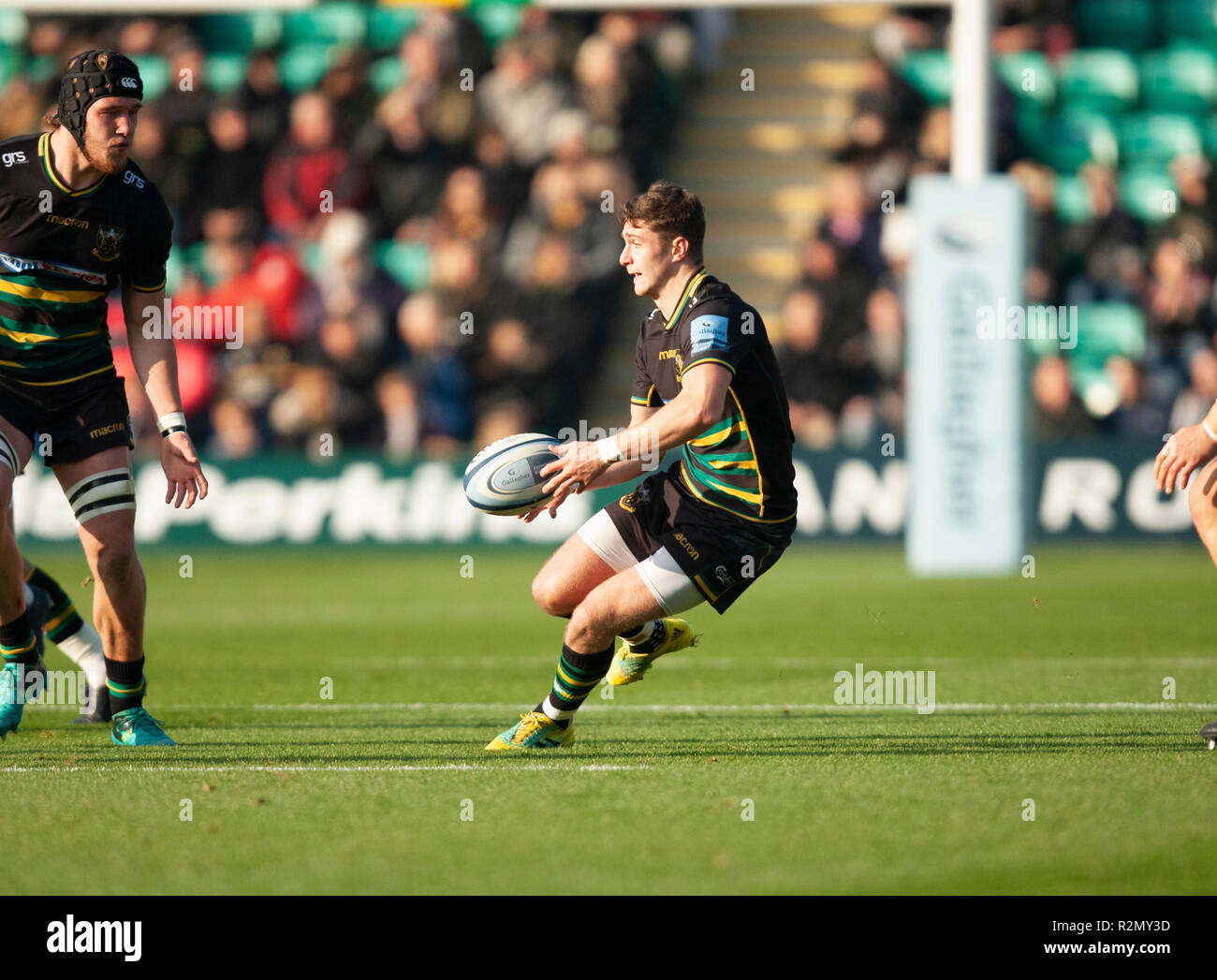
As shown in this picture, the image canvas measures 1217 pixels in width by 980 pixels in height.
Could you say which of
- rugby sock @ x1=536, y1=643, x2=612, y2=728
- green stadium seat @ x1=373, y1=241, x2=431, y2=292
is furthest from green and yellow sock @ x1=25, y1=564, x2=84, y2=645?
green stadium seat @ x1=373, y1=241, x2=431, y2=292

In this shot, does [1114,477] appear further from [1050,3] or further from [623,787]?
[623,787]

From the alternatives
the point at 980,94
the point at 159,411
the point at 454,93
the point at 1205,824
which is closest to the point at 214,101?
the point at 454,93

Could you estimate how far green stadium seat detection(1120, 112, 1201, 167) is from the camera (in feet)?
61.7

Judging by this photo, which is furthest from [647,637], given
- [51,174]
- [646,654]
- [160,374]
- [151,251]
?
[51,174]

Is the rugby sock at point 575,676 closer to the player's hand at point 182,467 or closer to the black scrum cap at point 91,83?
the player's hand at point 182,467

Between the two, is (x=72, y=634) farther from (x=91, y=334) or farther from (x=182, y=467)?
(x=91, y=334)

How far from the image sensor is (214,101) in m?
18.5

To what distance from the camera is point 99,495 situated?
21.5 feet

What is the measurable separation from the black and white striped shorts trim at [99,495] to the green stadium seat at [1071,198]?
13382 millimetres

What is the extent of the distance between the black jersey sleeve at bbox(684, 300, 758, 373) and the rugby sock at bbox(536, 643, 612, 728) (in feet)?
3.73

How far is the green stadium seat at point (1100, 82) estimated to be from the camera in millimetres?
19016

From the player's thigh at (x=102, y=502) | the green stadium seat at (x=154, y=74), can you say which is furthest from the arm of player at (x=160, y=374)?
the green stadium seat at (x=154, y=74)

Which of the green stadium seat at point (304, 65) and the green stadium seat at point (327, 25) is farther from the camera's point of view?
the green stadium seat at point (327, 25)

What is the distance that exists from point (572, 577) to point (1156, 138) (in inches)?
567
